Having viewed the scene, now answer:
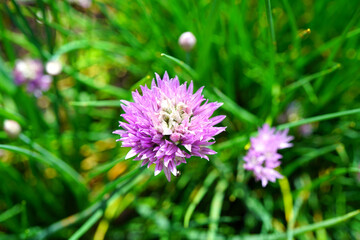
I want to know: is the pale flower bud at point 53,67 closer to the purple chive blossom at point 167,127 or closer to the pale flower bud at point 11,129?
the pale flower bud at point 11,129

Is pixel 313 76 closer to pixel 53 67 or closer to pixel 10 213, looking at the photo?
pixel 53 67

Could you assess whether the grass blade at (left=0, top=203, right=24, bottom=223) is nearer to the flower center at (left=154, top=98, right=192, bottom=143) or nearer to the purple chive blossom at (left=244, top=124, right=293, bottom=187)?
the flower center at (left=154, top=98, right=192, bottom=143)

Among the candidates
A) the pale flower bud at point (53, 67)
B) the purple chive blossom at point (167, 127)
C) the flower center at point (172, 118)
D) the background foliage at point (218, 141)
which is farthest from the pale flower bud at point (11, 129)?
the flower center at point (172, 118)

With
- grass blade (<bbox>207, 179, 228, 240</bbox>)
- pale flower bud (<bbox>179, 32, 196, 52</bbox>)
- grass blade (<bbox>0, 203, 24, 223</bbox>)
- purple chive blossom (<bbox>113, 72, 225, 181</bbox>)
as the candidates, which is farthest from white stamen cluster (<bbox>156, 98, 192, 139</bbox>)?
grass blade (<bbox>0, 203, 24, 223</bbox>)

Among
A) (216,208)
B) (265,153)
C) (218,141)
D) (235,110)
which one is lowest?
(216,208)

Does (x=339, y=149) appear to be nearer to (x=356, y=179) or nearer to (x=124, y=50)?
(x=356, y=179)

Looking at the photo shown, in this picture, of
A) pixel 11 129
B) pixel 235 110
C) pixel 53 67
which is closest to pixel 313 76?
pixel 235 110
